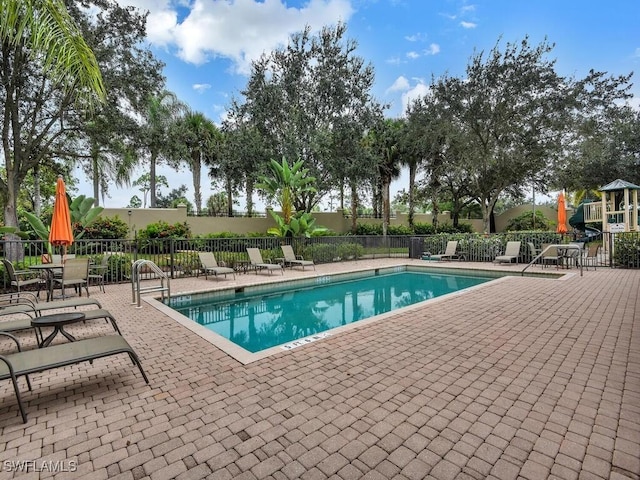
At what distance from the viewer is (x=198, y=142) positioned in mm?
25266

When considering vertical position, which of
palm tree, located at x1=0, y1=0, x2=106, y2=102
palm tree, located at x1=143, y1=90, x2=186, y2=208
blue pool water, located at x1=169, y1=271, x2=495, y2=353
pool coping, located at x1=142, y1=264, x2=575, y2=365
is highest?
palm tree, located at x1=143, y1=90, x2=186, y2=208

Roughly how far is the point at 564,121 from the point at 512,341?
1937 cm

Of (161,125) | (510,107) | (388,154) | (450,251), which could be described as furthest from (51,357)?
(388,154)

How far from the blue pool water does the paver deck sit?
1.78 m

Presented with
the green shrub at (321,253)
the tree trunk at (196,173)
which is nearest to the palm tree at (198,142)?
the tree trunk at (196,173)

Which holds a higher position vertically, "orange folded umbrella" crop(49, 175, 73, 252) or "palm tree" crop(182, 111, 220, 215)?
"palm tree" crop(182, 111, 220, 215)

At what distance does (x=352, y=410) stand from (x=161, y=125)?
20800 mm

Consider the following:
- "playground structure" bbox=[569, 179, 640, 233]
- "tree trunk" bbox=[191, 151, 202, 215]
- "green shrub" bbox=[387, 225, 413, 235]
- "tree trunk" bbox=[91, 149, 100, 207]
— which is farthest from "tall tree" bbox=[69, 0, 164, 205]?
"playground structure" bbox=[569, 179, 640, 233]

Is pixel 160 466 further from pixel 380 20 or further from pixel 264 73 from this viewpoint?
pixel 264 73

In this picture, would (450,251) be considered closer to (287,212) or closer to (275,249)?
(287,212)

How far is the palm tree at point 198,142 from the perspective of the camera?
25000 mm

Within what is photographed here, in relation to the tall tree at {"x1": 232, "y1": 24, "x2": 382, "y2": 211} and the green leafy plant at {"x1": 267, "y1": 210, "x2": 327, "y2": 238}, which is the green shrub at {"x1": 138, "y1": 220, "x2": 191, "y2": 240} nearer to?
the green leafy plant at {"x1": 267, "y1": 210, "x2": 327, "y2": 238}

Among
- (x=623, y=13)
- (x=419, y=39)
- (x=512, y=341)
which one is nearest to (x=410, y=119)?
(x=419, y=39)

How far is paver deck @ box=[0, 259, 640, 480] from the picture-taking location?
214 cm
